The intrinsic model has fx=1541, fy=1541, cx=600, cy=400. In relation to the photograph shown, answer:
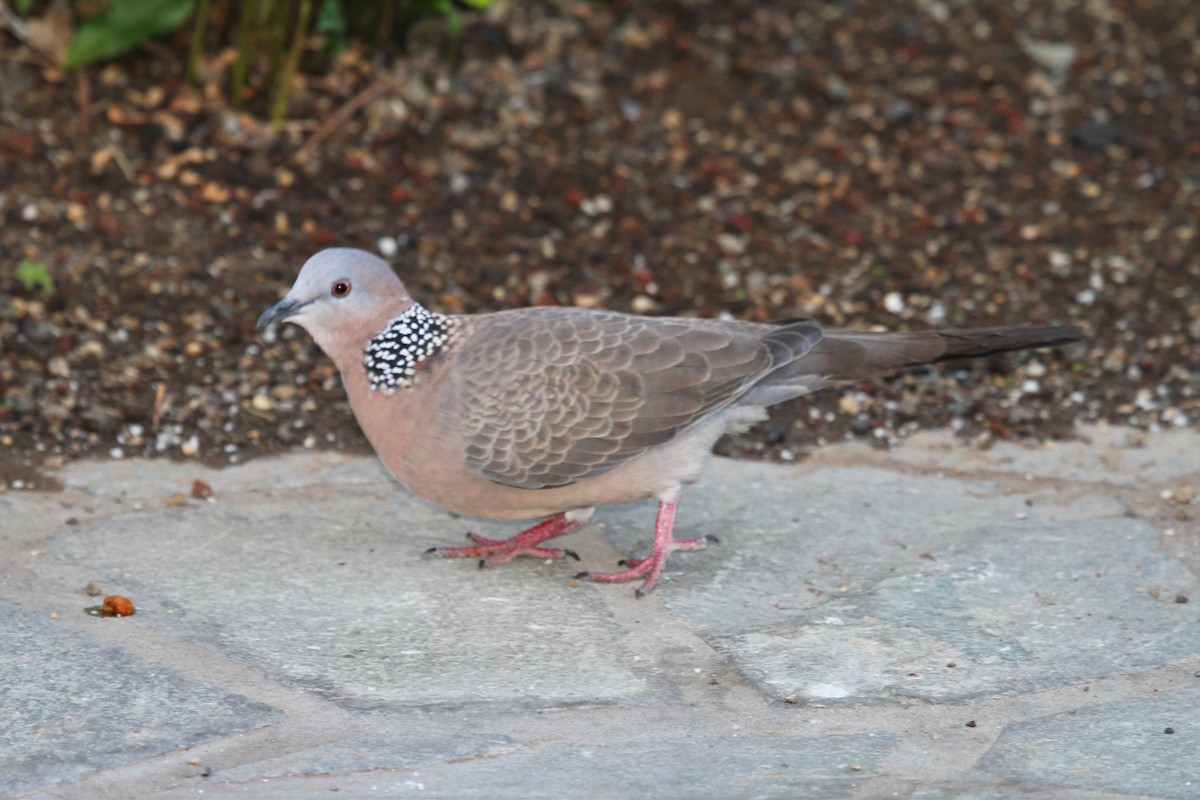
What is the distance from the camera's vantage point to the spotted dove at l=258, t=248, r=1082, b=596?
4.04 m

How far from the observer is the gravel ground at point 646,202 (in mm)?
5020

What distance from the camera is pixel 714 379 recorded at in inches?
161

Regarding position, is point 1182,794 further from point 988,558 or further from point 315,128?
point 315,128

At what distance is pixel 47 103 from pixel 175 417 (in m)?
1.71

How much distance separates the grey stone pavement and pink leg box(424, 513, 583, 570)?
0.04 m

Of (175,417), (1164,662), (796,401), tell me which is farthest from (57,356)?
(1164,662)

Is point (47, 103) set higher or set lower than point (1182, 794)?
higher

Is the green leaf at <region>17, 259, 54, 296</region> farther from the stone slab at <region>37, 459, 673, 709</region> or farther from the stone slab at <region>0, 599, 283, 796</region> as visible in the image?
the stone slab at <region>0, 599, 283, 796</region>

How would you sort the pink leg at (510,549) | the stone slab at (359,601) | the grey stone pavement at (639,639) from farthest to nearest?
the pink leg at (510,549)
the stone slab at (359,601)
the grey stone pavement at (639,639)

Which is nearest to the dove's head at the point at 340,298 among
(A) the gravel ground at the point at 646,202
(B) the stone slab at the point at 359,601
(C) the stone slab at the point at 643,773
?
(B) the stone slab at the point at 359,601

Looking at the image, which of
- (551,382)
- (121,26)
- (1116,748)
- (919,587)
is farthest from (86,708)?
(121,26)

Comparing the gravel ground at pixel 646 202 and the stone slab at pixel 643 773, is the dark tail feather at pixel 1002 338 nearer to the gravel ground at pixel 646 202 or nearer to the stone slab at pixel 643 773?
the gravel ground at pixel 646 202

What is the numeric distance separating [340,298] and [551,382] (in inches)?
23.9

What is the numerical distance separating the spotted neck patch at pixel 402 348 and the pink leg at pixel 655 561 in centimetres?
72
